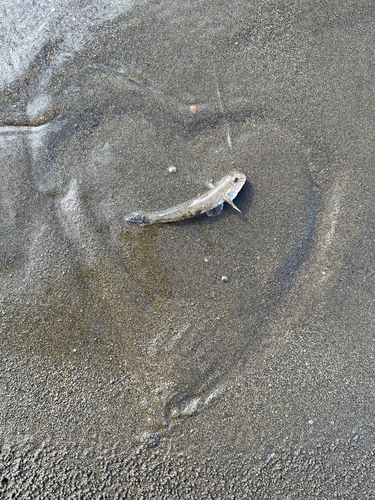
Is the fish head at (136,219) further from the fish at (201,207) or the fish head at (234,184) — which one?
the fish head at (234,184)

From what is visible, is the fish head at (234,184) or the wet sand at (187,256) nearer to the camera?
the wet sand at (187,256)

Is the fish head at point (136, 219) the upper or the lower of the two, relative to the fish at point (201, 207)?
upper

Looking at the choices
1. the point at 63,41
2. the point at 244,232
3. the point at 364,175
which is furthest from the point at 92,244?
the point at 364,175

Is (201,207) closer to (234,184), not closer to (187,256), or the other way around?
(234,184)

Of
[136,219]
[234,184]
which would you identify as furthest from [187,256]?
[234,184]

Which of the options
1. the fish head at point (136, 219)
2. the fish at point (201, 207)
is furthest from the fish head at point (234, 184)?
the fish head at point (136, 219)

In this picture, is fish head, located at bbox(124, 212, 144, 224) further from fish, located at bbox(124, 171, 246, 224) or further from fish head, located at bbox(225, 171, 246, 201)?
fish head, located at bbox(225, 171, 246, 201)
